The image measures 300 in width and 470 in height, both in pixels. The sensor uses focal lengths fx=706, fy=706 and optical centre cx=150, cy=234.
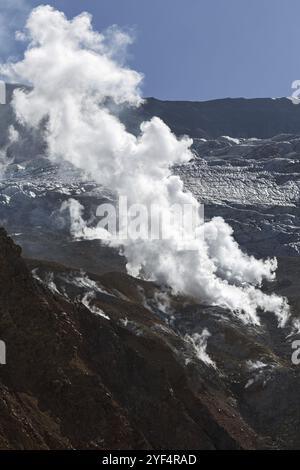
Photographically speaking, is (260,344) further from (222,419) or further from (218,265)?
(218,265)

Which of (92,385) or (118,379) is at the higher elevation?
(92,385)

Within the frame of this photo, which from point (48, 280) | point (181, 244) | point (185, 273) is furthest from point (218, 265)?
point (48, 280)

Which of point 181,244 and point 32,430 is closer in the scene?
point 32,430

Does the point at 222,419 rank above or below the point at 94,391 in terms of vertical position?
Answer: below

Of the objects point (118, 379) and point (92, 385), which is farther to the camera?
point (118, 379)

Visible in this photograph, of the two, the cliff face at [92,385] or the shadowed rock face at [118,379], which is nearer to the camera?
the cliff face at [92,385]

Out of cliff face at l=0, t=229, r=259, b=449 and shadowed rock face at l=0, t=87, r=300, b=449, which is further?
shadowed rock face at l=0, t=87, r=300, b=449

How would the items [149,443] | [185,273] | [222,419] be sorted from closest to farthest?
1. [149,443]
2. [222,419]
3. [185,273]
